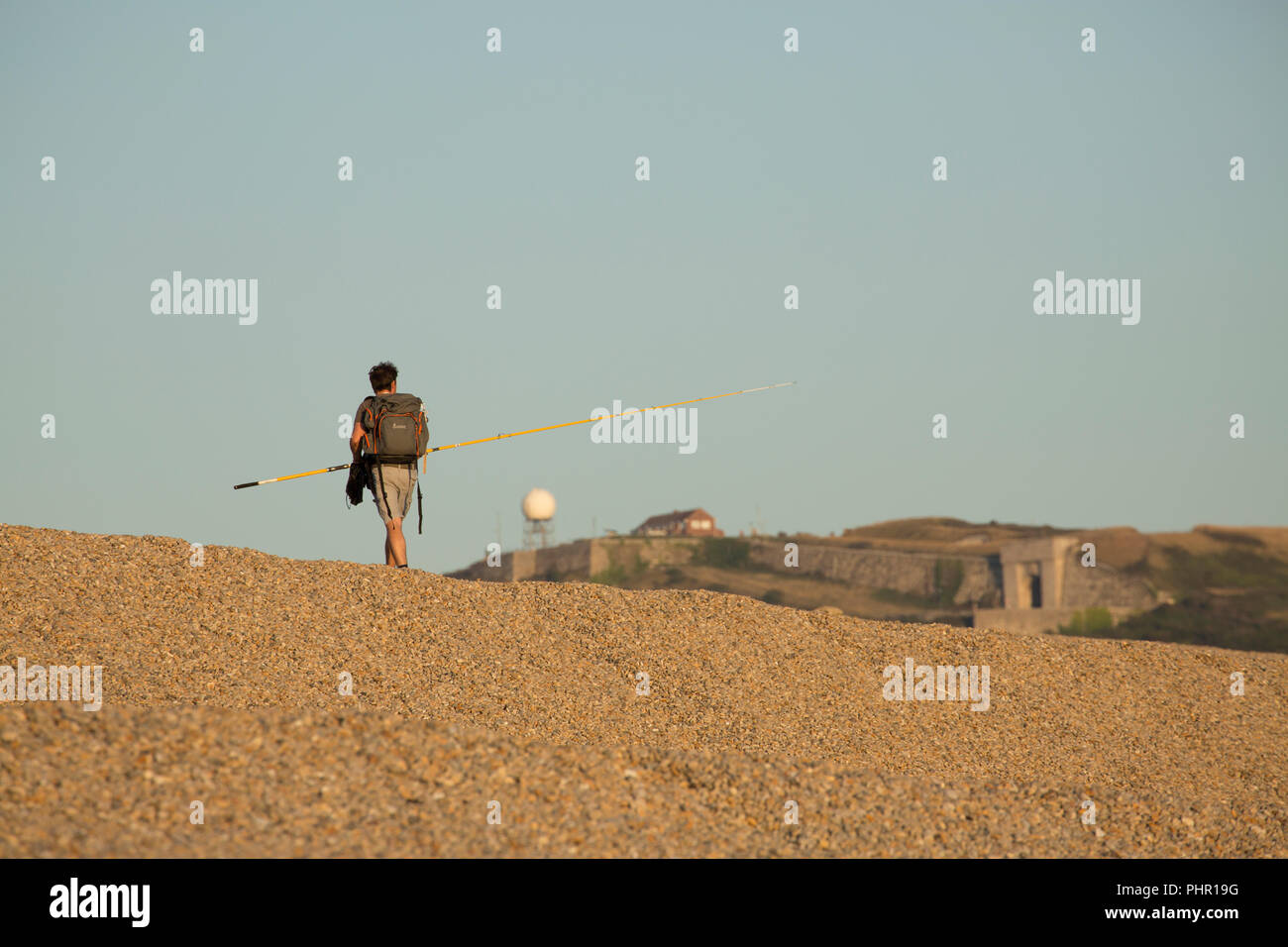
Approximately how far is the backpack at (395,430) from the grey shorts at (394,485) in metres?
0.08

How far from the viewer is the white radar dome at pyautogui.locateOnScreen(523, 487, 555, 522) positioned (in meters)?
57.9

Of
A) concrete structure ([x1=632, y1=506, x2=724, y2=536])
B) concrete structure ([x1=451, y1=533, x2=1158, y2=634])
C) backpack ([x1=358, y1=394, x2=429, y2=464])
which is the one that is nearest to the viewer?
backpack ([x1=358, y1=394, x2=429, y2=464])

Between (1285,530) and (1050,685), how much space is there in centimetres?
6203

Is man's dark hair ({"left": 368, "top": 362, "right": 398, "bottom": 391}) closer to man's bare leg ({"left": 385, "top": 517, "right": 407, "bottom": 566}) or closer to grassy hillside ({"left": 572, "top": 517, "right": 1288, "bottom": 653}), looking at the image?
man's bare leg ({"left": 385, "top": 517, "right": 407, "bottom": 566})

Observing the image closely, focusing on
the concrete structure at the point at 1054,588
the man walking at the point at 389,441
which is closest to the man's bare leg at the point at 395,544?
the man walking at the point at 389,441

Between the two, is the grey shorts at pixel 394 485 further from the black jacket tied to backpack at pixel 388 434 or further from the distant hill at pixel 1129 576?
the distant hill at pixel 1129 576

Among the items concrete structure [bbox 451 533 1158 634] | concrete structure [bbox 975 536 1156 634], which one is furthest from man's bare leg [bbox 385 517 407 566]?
concrete structure [bbox 975 536 1156 634]

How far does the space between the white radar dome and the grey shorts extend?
1860 inches

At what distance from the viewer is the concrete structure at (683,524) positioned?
74.6m

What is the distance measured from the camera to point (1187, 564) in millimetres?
61969

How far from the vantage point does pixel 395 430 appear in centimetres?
1030

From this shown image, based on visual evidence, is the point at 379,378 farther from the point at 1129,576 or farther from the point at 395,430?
the point at 1129,576

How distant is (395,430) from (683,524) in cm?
6520
